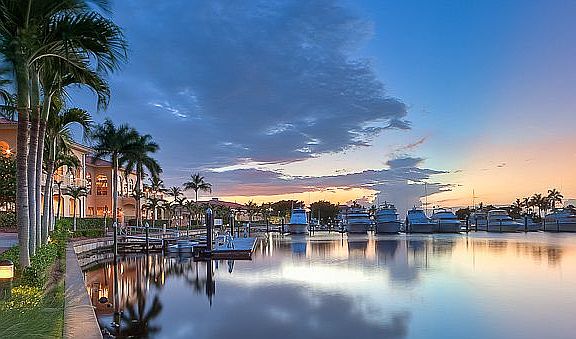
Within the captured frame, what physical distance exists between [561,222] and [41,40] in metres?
87.3

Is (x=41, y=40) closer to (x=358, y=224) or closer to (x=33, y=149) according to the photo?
(x=33, y=149)

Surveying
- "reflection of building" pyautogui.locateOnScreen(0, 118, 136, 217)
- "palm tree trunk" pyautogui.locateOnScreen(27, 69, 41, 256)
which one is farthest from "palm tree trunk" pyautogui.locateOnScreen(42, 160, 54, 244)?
"reflection of building" pyautogui.locateOnScreen(0, 118, 136, 217)

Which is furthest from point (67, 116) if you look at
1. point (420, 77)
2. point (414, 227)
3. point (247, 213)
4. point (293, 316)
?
point (247, 213)

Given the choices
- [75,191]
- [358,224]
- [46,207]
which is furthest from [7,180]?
[358,224]

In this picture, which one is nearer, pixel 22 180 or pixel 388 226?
pixel 22 180

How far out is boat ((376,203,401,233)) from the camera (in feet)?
242

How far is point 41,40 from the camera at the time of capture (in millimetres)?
11305

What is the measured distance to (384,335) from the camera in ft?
41.6

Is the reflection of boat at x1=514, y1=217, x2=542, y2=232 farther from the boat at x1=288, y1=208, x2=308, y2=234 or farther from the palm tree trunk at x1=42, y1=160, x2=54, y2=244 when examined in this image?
the palm tree trunk at x1=42, y1=160, x2=54, y2=244

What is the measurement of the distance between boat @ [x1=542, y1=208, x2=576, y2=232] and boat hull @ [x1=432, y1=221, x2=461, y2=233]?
64.4ft

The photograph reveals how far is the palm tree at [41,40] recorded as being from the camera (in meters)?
10.9

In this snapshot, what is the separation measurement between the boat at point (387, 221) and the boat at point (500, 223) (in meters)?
19.0

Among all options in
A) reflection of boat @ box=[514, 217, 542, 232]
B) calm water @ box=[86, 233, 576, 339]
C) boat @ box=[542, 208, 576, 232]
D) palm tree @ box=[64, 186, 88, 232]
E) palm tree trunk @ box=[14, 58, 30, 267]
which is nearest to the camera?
palm tree trunk @ box=[14, 58, 30, 267]

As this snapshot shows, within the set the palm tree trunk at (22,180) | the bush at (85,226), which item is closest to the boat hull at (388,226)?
the bush at (85,226)
